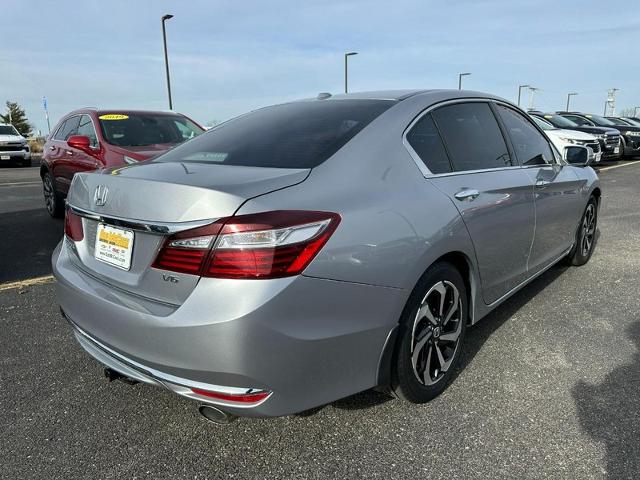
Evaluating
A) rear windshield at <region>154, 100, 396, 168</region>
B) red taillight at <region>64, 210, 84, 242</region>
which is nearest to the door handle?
rear windshield at <region>154, 100, 396, 168</region>

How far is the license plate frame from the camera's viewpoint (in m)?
2.06

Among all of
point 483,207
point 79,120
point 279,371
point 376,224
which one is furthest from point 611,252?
point 79,120

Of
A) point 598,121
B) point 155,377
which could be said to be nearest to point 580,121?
point 598,121

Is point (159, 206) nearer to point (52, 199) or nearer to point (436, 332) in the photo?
point (436, 332)

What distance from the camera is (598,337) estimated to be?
3.31m

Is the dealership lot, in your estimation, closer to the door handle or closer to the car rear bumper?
the car rear bumper

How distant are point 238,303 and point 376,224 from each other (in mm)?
656

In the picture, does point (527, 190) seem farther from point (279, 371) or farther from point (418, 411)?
point (279, 371)

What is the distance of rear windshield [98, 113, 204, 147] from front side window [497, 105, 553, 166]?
4417mm

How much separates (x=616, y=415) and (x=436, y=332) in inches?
36.1

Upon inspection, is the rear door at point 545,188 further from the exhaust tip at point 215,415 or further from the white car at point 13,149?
the white car at point 13,149

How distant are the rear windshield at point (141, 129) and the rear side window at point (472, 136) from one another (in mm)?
4497

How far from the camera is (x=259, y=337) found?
70.2 inches

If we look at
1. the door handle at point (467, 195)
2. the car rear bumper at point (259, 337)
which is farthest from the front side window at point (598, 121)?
the car rear bumper at point (259, 337)
